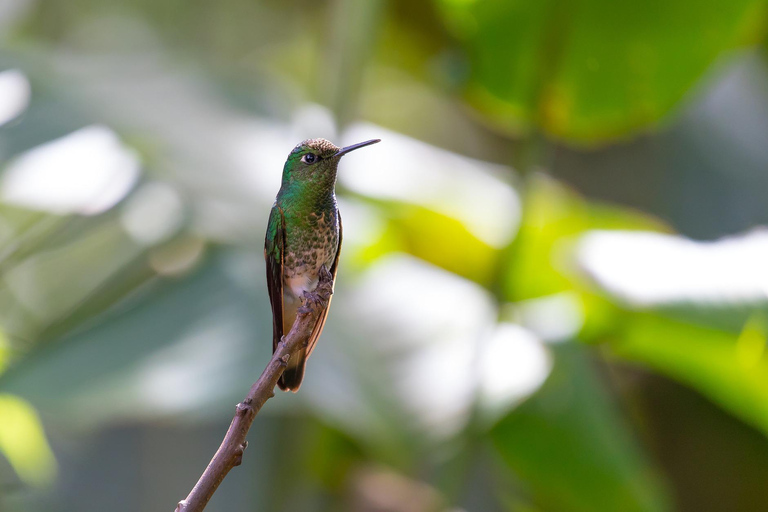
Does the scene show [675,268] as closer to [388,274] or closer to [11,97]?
[388,274]

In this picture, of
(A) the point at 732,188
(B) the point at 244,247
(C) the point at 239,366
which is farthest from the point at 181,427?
(A) the point at 732,188

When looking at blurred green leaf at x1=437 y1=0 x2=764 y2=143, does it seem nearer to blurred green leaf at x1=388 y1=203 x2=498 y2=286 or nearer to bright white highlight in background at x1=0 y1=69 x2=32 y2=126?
blurred green leaf at x1=388 y1=203 x2=498 y2=286

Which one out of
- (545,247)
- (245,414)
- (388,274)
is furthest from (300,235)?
(545,247)

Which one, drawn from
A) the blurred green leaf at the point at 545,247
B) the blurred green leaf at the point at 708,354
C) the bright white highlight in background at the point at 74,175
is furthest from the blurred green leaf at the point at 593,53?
the bright white highlight in background at the point at 74,175

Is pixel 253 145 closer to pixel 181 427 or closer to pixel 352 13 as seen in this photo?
pixel 352 13

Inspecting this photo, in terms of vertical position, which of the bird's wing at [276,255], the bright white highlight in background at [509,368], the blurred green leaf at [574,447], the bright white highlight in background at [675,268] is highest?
the bird's wing at [276,255]

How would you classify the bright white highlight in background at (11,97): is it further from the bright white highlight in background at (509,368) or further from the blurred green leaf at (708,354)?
the blurred green leaf at (708,354)
